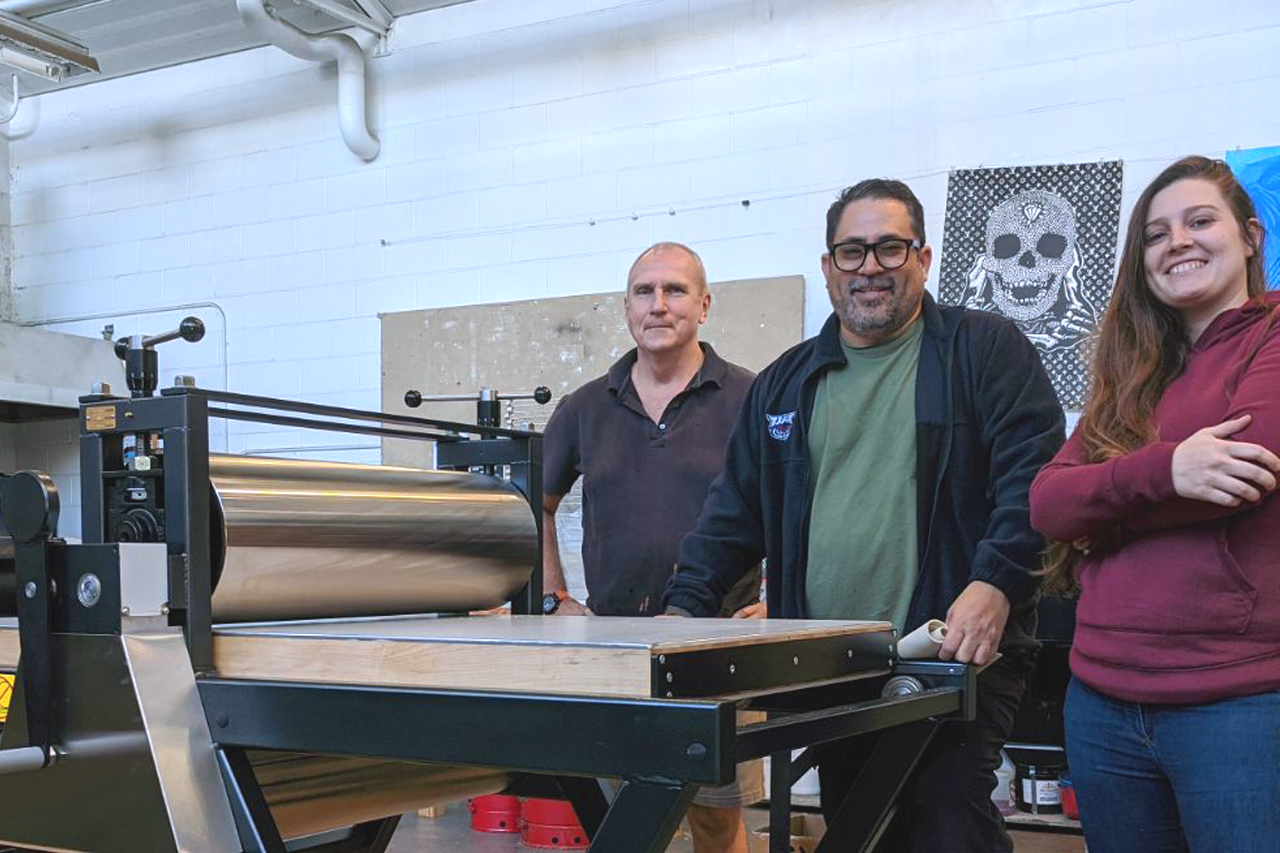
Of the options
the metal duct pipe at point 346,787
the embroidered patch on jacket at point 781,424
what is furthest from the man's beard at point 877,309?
the metal duct pipe at point 346,787

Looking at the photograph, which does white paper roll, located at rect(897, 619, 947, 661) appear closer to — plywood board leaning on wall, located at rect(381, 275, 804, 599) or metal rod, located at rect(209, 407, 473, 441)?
metal rod, located at rect(209, 407, 473, 441)

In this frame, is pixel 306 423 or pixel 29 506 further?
pixel 306 423

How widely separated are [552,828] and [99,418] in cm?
269

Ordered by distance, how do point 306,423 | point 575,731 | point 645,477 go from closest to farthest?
point 575,731, point 306,423, point 645,477

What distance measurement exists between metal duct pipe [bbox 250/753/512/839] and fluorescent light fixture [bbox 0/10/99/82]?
3.62 meters

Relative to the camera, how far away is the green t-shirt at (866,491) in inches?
73.0

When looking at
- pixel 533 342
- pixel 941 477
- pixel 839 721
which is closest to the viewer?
pixel 839 721

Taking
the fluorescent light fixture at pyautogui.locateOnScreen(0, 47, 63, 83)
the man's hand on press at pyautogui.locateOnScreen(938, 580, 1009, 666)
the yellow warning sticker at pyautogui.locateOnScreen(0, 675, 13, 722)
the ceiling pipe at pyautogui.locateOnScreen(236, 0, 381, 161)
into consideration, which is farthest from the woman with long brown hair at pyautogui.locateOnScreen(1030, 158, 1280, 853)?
the fluorescent light fixture at pyautogui.locateOnScreen(0, 47, 63, 83)

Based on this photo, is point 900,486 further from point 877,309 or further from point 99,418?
point 99,418

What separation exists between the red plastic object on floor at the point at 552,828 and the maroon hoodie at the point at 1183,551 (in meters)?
2.37

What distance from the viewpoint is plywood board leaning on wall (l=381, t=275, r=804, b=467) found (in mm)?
4293

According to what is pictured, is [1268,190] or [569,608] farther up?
[1268,190]

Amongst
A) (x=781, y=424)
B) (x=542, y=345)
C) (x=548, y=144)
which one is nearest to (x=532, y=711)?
(x=781, y=424)

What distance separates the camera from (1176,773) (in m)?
1.54
